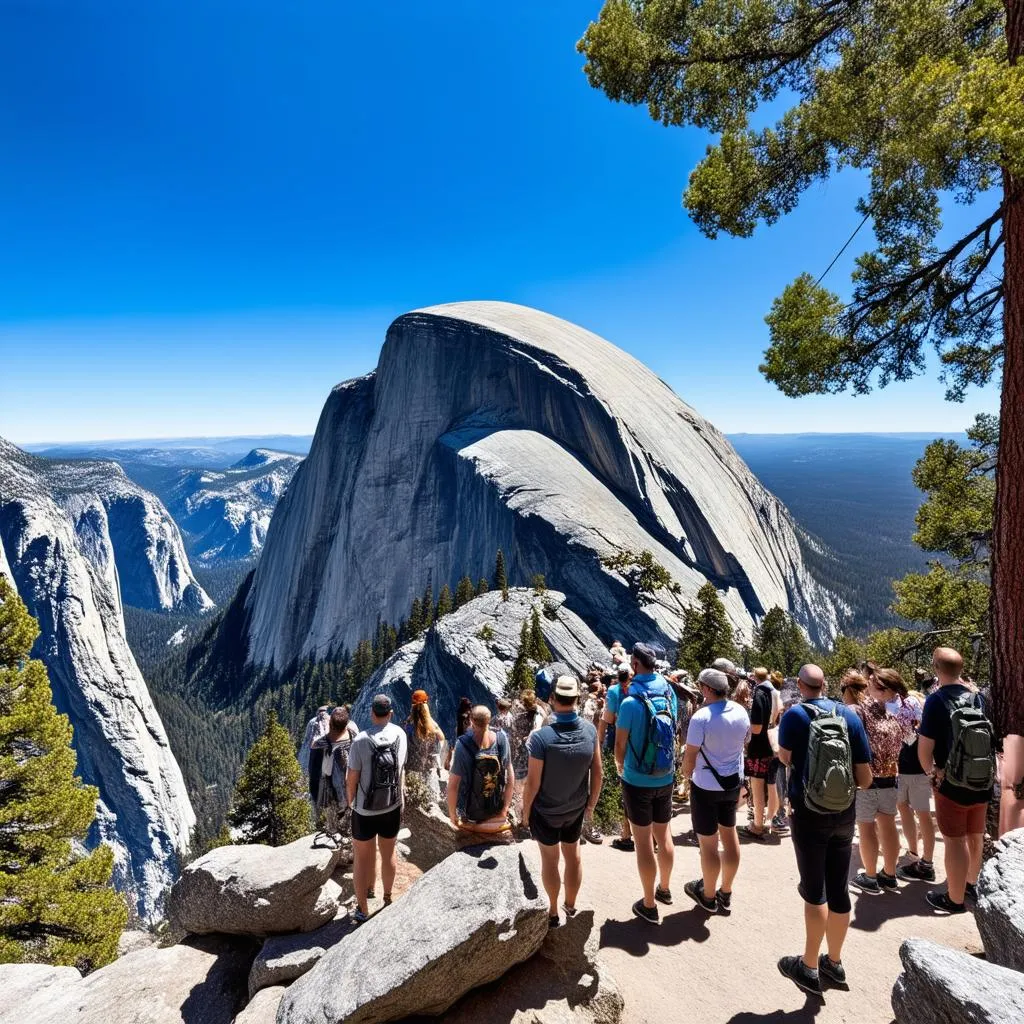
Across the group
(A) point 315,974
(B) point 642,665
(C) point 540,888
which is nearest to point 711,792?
(B) point 642,665

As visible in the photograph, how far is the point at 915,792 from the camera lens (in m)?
6.59

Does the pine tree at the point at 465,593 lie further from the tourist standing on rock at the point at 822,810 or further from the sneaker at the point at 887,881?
the tourist standing on rock at the point at 822,810

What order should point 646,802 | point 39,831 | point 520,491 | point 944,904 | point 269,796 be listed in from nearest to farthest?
point 646,802, point 944,904, point 39,831, point 269,796, point 520,491

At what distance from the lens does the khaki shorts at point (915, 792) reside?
6520 millimetres

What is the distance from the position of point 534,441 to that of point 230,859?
66.3 meters

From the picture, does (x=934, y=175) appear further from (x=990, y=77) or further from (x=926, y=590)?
(x=926, y=590)

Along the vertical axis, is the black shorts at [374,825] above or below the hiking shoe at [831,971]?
above

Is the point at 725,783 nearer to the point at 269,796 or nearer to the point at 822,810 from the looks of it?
the point at 822,810

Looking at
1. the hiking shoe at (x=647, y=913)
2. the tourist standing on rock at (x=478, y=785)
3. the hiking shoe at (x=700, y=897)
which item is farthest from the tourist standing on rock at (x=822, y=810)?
the tourist standing on rock at (x=478, y=785)

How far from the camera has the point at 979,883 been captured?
13.3 ft

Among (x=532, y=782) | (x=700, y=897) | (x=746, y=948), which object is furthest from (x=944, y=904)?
(x=532, y=782)

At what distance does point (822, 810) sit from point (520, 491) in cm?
5717

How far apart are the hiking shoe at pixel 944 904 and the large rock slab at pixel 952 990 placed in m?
3.82

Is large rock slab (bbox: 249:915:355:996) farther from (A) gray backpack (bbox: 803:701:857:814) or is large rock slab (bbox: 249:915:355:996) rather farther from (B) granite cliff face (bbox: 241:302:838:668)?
(B) granite cliff face (bbox: 241:302:838:668)
